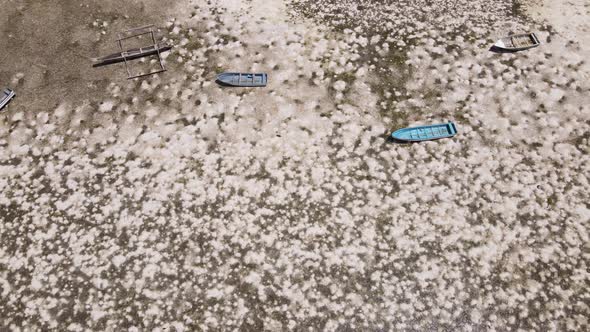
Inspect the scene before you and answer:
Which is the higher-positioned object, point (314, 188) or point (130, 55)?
point (130, 55)

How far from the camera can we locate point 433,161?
33.6 ft

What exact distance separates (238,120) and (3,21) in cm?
897

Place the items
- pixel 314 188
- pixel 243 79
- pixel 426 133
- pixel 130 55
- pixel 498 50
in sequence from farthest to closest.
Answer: pixel 130 55
pixel 498 50
pixel 243 79
pixel 426 133
pixel 314 188

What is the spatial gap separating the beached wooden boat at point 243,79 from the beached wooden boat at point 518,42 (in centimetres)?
665

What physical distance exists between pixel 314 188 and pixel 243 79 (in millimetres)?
3869

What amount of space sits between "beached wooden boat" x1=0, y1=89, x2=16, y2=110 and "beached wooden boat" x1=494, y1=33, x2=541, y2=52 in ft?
44.7

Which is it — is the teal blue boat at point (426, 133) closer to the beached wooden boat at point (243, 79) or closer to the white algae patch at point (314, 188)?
the white algae patch at point (314, 188)

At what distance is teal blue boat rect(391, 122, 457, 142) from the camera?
1047cm

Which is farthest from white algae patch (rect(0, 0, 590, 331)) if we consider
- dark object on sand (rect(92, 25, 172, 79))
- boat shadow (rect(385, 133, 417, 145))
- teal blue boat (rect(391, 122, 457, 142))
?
dark object on sand (rect(92, 25, 172, 79))

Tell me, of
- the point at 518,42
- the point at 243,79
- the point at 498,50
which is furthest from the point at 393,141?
the point at 518,42

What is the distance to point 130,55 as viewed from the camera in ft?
41.0

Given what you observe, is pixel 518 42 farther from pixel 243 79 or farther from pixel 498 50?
pixel 243 79

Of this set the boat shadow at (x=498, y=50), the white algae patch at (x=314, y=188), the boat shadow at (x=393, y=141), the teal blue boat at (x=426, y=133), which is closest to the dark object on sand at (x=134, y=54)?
the white algae patch at (x=314, y=188)

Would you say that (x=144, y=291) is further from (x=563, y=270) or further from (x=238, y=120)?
(x=563, y=270)
